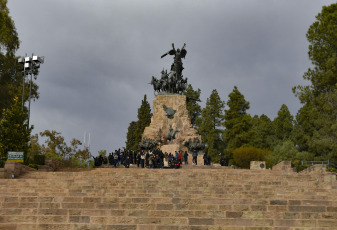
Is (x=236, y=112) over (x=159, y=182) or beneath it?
over

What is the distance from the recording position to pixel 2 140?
22.6 m

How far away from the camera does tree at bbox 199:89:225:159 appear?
55125 mm

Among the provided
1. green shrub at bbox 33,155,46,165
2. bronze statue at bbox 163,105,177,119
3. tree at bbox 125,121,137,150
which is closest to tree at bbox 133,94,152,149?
tree at bbox 125,121,137,150

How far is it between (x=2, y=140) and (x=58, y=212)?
51.9ft

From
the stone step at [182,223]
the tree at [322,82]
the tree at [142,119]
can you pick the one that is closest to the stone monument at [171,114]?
the tree at [322,82]

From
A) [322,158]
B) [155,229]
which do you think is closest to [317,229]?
[155,229]

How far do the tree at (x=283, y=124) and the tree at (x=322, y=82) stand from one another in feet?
53.2

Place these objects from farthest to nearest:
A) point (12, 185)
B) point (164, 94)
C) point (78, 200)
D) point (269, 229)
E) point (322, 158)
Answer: point (164, 94) → point (322, 158) → point (12, 185) → point (78, 200) → point (269, 229)

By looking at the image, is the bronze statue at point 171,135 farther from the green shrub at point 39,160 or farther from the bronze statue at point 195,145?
the green shrub at point 39,160

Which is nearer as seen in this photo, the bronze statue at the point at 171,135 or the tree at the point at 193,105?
the bronze statue at the point at 171,135

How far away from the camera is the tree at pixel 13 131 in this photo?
2245 cm

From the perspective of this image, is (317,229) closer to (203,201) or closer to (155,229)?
(203,201)

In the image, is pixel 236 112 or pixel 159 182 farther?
pixel 236 112

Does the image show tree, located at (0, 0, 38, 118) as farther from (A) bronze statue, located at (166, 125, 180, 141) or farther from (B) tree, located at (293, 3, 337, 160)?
(B) tree, located at (293, 3, 337, 160)
